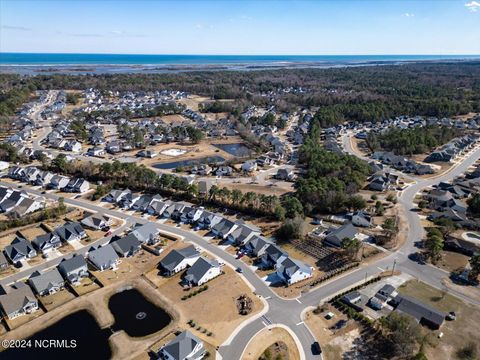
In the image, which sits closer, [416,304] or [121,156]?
[416,304]

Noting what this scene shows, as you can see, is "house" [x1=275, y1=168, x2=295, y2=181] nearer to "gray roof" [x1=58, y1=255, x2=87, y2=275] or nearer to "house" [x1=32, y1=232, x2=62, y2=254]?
"gray roof" [x1=58, y1=255, x2=87, y2=275]

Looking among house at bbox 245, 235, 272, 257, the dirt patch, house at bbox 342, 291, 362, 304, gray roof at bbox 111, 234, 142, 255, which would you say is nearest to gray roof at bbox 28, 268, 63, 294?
gray roof at bbox 111, 234, 142, 255

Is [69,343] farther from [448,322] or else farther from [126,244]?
[448,322]

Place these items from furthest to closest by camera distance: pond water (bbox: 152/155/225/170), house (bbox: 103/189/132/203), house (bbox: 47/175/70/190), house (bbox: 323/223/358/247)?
pond water (bbox: 152/155/225/170), house (bbox: 47/175/70/190), house (bbox: 103/189/132/203), house (bbox: 323/223/358/247)

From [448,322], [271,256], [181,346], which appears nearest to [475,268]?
[448,322]

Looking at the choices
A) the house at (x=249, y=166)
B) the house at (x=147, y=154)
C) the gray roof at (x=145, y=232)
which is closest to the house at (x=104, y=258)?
the gray roof at (x=145, y=232)

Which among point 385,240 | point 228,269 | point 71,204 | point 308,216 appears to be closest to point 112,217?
point 71,204

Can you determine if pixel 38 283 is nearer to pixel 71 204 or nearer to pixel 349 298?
pixel 71 204
